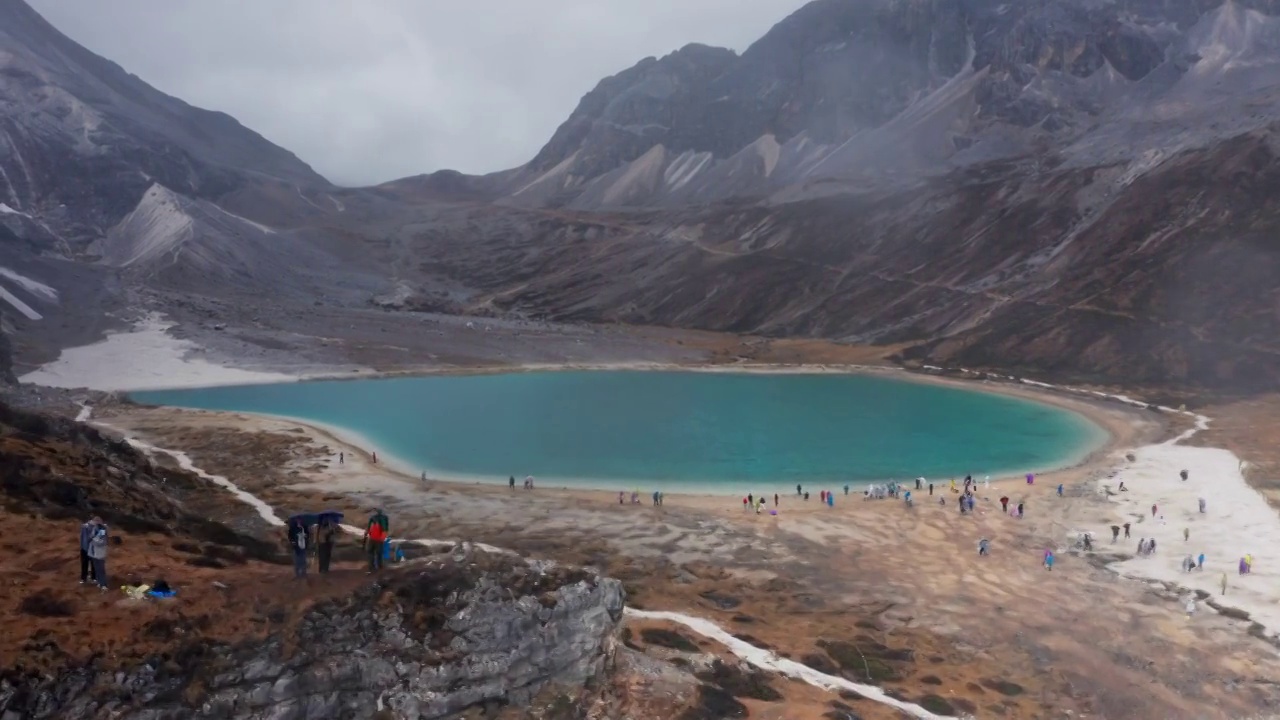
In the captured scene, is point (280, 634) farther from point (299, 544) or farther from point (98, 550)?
point (98, 550)

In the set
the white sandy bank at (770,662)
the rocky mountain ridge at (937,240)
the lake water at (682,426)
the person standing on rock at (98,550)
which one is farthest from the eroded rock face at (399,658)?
the rocky mountain ridge at (937,240)

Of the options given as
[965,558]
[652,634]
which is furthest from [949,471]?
[652,634]

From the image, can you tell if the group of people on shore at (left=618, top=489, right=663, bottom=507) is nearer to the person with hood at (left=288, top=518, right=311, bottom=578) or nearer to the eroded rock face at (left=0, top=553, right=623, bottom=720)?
the eroded rock face at (left=0, top=553, right=623, bottom=720)

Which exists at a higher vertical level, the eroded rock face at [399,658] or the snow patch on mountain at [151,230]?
the snow patch on mountain at [151,230]

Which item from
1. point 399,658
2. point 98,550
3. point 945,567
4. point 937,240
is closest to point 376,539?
point 399,658

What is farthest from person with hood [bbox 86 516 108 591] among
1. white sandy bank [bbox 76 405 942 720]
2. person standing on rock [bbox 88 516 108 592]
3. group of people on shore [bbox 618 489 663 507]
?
group of people on shore [bbox 618 489 663 507]

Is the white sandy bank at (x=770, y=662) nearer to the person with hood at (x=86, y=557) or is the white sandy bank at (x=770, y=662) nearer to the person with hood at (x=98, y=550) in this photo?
the person with hood at (x=98, y=550)

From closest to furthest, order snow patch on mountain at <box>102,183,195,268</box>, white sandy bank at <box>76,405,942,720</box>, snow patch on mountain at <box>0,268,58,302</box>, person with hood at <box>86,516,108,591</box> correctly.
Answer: person with hood at <box>86,516,108,591</box> < white sandy bank at <box>76,405,942,720</box> < snow patch on mountain at <box>0,268,58,302</box> < snow patch on mountain at <box>102,183,195,268</box>
